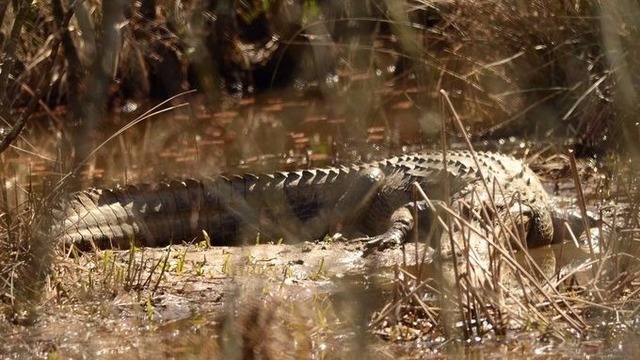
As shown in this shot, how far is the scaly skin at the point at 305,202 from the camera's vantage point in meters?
7.07

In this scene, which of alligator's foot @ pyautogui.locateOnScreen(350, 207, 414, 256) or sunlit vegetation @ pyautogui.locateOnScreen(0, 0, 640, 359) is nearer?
sunlit vegetation @ pyautogui.locateOnScreen(0, 0, 640, 359)

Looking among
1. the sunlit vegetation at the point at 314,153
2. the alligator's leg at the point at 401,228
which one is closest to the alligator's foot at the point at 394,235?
the alligator's leg at the point at 401,228

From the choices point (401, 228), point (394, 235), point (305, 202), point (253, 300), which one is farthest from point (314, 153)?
point (253, 300)

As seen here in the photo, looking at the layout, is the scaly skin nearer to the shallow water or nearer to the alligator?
the alligator

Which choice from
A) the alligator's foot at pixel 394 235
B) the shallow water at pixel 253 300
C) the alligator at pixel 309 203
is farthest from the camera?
the alligator at pixel 309 203

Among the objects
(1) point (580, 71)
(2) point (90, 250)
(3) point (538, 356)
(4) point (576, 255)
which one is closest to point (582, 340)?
(3) point (538, 356)

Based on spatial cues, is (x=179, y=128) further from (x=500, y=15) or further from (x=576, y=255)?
(x=576, y=255)

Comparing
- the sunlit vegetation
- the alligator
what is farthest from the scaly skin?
the sunlit vegetation

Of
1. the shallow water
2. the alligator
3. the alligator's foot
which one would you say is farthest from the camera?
the alligator

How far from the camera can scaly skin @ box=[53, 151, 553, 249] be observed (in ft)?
23.2

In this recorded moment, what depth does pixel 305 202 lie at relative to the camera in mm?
7758

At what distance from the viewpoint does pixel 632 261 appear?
5125mm

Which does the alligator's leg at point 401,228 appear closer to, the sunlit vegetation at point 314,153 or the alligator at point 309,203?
the alligator at point 309,203

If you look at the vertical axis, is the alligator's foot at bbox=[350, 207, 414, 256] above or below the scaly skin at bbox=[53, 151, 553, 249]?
below
